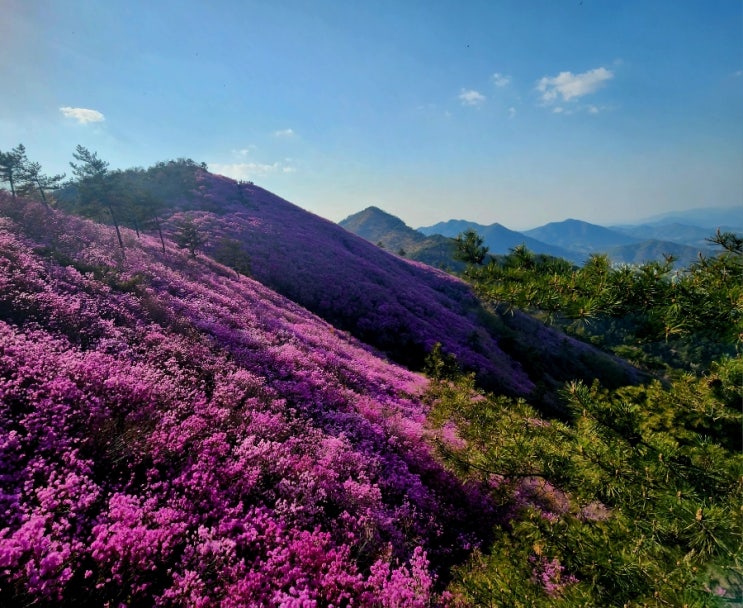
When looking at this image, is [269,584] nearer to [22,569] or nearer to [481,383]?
[22,569]

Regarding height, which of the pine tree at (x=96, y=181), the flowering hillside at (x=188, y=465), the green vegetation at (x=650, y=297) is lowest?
the flowering hillside at (x=188, y=465)

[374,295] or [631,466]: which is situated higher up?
[631,466]

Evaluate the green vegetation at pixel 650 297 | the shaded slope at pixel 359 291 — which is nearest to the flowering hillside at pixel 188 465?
the green vegetation at pixel 650 297

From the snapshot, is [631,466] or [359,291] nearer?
[631,466]

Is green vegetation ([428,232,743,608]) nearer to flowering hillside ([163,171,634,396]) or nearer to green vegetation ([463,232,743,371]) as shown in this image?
green vegetation ([463,232,743,371])

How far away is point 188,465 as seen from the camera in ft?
22.5

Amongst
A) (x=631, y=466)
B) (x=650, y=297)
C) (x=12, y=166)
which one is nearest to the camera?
(x=650, y=297)

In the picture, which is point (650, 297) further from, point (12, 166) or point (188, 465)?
point (12, 166)

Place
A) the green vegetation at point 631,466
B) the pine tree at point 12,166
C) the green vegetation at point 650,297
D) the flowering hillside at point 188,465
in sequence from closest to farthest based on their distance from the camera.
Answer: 1. the green vegetation at point 631,466
2. the green vegetation at point 650,297
3. the flowering hillside at point 188,465
4. the pine tree at point 12,166

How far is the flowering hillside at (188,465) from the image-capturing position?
4.84 meters

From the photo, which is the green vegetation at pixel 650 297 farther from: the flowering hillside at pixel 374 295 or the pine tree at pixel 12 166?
the pine tree at pixel 12 166

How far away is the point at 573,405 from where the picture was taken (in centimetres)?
467

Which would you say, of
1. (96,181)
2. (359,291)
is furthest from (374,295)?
(96,181)

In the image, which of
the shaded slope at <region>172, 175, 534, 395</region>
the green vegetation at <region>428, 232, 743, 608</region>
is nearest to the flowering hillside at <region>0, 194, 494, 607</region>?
the green vegetation at <region>428, 232, 743, 608</region>
